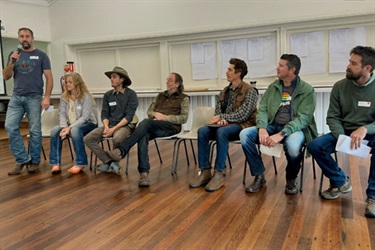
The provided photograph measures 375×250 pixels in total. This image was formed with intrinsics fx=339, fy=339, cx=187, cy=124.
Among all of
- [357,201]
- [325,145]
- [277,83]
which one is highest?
[277,83]

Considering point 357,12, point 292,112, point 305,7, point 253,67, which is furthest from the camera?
point 253,67

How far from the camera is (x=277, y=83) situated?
2973 millimetres

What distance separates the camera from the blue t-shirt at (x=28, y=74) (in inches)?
147

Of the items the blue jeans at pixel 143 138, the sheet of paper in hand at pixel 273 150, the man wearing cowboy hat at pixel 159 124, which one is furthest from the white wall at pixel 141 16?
the sheet of paper in hand at pixel 273 150

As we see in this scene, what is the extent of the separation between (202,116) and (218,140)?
792 millimetres

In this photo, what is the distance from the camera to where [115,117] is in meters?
3.65

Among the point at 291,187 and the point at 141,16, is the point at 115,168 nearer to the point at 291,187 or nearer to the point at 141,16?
the point at 291,187

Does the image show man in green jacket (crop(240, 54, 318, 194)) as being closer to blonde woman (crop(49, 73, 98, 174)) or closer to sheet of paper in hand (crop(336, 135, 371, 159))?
sheet of paper in hand (crop(336, 135, 371, 159))

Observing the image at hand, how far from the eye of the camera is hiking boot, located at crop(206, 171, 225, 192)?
2.97 meters

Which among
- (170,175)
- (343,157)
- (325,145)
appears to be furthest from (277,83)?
(343,157)

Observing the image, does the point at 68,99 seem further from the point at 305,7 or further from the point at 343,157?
the point at 305,7

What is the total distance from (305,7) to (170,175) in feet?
10.9

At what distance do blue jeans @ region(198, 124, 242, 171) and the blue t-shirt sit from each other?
78.1 inches

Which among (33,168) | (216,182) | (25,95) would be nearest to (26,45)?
(25,95)
